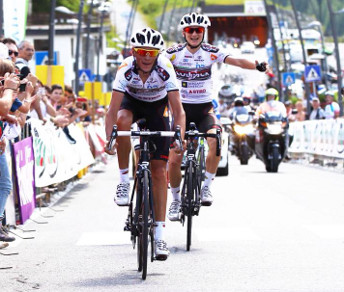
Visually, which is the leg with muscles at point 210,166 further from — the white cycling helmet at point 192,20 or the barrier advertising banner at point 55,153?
the barrier advertising banner at point 55,153

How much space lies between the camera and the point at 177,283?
9297mm

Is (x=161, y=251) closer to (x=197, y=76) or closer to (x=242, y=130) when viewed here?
(x=197, y=76)

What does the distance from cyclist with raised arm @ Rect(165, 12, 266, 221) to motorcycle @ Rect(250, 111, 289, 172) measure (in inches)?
583

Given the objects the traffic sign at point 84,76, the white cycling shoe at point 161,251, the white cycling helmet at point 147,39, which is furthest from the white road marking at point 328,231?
the traffic sign at point 84,76

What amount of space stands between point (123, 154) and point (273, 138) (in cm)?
1726

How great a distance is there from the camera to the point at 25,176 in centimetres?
1493

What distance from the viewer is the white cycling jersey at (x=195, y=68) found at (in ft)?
42.2

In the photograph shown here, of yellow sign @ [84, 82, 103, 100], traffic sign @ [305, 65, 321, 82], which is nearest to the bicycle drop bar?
traffic sign @ [305, 65, 321, 82]

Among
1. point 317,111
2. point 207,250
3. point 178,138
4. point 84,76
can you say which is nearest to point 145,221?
point 178,138

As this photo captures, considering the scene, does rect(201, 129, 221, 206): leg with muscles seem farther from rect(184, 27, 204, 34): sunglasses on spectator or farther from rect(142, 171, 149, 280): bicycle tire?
rect(142, 171, 149, 280): bicycle tire

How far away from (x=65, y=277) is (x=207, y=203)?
10.5 feet

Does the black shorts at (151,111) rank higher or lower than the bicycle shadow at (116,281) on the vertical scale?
higher

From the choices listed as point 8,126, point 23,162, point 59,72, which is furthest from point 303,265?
point 59,72

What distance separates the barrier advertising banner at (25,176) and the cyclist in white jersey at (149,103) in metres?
3.49
